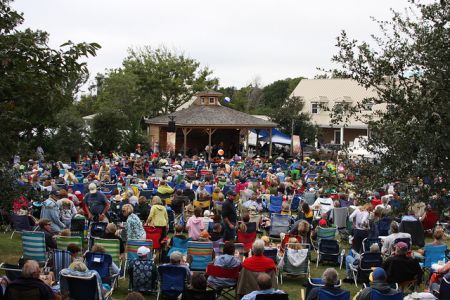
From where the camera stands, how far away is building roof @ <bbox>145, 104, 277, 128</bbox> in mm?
40219

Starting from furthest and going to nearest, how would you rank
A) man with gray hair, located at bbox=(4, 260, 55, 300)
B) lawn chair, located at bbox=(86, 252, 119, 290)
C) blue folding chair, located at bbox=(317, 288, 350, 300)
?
1. lawn chair, located at bbox=(86, 252, 119, 290)
2. blue folding chair, located at bbox=(317, 288, 350, 300)
3. man with gray hair, located at bbox=(4, 260, 55, 300)

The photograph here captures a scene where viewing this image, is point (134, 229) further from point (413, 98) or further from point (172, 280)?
point (413, 98)

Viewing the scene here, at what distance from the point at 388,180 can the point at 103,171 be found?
1701 cm

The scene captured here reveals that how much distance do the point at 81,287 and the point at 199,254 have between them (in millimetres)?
2777

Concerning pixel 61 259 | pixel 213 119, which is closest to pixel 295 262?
pixel 61 259

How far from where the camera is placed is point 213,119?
4134 cm

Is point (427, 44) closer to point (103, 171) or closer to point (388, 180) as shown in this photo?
point (388, 180)

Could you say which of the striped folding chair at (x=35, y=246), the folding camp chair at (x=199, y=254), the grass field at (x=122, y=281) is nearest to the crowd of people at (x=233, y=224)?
the folding camp chair at (x=199, y=254)

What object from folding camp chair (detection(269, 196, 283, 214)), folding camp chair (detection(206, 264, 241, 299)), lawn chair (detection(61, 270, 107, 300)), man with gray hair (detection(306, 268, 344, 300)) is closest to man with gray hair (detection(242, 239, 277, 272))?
folding camp chair (detection(206, 264, 241, 299))

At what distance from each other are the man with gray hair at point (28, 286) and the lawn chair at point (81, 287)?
742 millimetres

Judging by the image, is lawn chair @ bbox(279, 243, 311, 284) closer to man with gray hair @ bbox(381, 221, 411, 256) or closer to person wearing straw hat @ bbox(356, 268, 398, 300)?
man with gray hair @ bbox(381, 221, 411, 256)

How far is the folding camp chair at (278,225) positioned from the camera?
14867 millimetres

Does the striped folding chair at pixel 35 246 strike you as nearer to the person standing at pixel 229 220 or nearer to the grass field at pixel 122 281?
the grass field at pixel 122 281

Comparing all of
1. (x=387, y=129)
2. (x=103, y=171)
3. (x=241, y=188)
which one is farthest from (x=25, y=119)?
(x=103, y=171)
